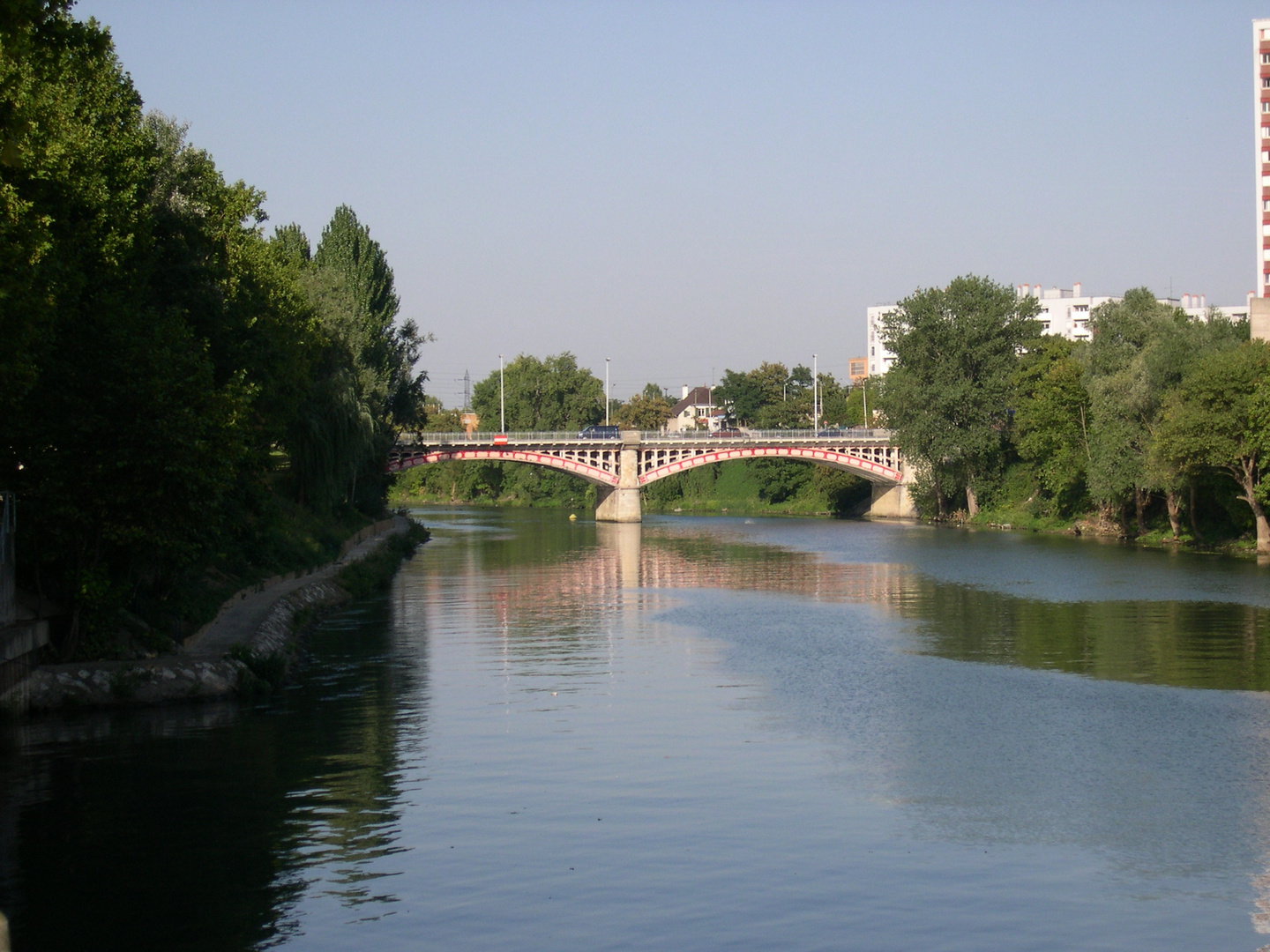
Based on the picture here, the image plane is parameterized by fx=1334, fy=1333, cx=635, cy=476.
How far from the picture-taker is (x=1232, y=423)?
151ft

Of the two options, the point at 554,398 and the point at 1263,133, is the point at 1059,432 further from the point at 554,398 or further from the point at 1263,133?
the point at 554,398

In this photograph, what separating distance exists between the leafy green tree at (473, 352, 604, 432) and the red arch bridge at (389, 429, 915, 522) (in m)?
32.4

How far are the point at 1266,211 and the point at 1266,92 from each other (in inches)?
283

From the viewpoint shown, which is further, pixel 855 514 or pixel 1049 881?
pixel 855 514

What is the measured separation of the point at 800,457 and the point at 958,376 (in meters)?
15.5

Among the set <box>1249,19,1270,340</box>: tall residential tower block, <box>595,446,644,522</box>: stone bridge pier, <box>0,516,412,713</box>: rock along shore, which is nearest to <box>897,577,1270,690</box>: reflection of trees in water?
<box>0,516,412,713</box>: rock along shore

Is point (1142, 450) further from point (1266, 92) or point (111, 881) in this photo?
point (111, 881)

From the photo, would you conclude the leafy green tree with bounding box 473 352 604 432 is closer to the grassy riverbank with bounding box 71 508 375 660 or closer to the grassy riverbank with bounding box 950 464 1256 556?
the grassy riverbank with bounding box 950 464 1256 556

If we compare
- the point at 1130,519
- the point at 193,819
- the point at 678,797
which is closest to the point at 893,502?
the point at 1130,519

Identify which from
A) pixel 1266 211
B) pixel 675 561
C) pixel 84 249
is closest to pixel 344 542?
pixel 675 561

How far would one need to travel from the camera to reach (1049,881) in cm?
1258

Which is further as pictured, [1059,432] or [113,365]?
[1059,432]

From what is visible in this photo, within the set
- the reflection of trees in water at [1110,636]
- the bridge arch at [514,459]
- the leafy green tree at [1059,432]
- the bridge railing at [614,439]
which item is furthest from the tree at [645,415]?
the reflection of trees in water at [1110,636]

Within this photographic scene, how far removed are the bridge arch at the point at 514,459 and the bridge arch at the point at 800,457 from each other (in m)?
2.78
